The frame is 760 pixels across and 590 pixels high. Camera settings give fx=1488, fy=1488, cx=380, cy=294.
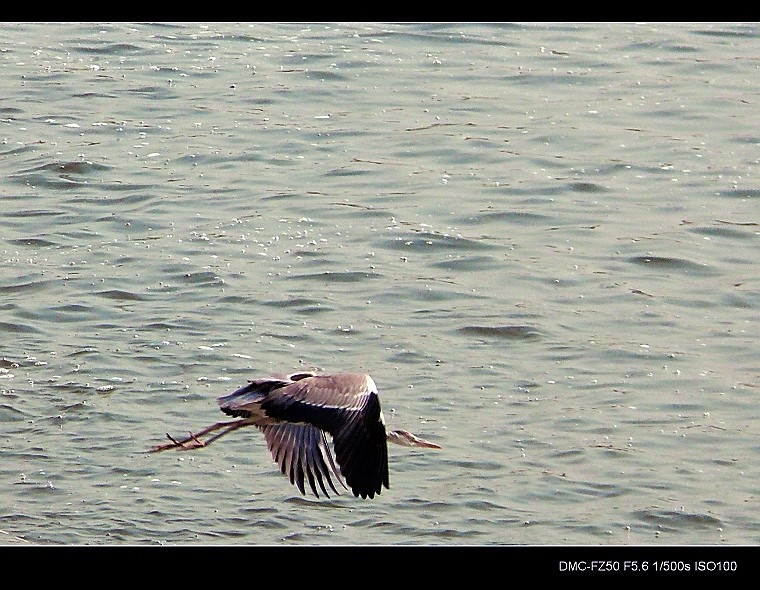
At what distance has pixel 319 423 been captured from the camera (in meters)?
6.04

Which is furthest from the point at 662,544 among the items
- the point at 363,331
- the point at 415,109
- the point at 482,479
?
the point at 415,109

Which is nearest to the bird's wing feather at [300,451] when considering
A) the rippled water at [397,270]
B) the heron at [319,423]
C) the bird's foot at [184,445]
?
the heron at [319,423]

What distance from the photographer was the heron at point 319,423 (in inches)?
230

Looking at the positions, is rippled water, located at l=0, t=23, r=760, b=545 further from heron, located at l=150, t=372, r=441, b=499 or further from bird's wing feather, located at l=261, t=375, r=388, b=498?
bird's wing feather, located at l=261, t=375, r=388, b=498

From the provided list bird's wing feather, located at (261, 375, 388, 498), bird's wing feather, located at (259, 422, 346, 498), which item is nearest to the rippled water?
bird's wing feather, located at (259, 422, 346, 498)

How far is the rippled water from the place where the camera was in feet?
23.9

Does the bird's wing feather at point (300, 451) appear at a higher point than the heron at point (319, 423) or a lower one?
lower

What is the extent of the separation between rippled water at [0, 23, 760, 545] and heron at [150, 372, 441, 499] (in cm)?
48

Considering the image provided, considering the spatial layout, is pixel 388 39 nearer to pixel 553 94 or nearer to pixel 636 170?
pixel 553 94

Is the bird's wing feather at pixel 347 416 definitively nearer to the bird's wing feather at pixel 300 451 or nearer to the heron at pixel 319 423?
the heron at pixel 319 423

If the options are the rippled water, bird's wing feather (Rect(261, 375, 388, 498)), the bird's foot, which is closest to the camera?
bird's wing feather (Rect(261, 375, 388, 498))

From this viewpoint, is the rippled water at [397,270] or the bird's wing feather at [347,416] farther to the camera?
the rippled water at [397,270]

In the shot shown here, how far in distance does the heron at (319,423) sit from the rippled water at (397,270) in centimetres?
48

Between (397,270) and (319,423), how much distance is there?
386cm
